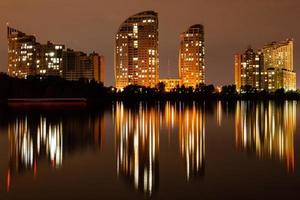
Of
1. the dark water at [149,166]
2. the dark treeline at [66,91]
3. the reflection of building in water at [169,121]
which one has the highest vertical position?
the dark treeline at [66,91]

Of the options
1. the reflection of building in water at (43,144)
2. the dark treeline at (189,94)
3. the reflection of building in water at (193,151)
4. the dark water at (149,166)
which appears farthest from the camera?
the dark treeline at (189,94)

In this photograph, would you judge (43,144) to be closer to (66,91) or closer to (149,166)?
(149,166)

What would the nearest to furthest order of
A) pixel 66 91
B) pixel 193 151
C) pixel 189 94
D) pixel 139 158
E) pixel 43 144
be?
pixel 139 158 < pixel 193 151 < pixel 43 144 < pixel 66 91 < pixel 189 94

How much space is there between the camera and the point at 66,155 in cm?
2067

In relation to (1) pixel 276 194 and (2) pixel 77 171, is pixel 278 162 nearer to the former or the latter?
(1) pixel 276 194

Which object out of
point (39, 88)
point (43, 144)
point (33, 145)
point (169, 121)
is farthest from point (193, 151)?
point (39, 88)

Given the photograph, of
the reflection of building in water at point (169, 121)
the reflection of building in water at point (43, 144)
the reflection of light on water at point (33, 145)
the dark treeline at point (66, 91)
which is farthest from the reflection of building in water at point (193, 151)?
the dark treeline at point (66, 91)

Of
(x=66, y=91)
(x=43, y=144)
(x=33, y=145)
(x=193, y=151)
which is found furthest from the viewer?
(x=66, y=91)

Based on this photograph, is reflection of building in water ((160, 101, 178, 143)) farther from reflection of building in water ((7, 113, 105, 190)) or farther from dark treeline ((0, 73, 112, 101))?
dark treeline ((0, 73, 112, 101))

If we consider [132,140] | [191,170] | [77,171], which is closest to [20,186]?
[77,171]

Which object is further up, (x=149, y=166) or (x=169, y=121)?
(x=169, y=121)

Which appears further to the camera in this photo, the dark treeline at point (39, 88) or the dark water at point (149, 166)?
the dark treeline at point (39, 88)

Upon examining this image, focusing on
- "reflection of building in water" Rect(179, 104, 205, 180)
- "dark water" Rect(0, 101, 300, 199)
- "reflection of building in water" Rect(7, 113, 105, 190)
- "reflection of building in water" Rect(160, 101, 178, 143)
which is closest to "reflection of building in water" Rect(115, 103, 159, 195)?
"dark water" Rect(0, 101, 300, 199)

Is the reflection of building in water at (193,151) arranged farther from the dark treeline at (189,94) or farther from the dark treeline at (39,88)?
the dark treeline at (189,94)
